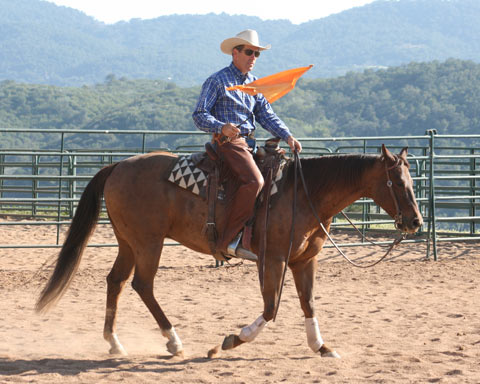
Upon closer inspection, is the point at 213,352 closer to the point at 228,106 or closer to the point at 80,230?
the point at 80,230

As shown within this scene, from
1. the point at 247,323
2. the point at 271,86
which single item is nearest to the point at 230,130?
the point at 271,86

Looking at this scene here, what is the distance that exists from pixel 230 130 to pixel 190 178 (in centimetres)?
48

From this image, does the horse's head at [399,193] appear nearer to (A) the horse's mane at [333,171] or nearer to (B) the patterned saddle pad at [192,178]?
(A) the horse's mane at [333,171]

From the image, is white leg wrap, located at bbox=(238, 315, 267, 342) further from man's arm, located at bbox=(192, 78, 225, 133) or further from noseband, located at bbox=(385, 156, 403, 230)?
man's arm, located at bbox=(192, 78, 225, 133)

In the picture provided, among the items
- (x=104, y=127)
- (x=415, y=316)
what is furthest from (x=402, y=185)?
(x=104, y=127)

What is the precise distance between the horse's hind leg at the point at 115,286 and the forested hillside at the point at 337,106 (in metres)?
61.7

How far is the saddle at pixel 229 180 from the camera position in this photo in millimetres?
4621

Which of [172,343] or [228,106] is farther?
[228,106]

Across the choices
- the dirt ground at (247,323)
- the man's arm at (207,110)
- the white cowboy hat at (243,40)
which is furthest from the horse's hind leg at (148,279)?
the white cowboy hat at (243,40)

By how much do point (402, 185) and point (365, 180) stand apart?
276 millimetres

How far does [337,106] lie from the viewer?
8712 cm

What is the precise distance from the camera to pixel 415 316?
605cm

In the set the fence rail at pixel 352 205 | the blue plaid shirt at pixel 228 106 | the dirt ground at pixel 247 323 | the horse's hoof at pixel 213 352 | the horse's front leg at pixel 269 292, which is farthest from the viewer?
the fence rail at pixel 352 205

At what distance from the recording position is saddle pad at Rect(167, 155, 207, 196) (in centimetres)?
473
